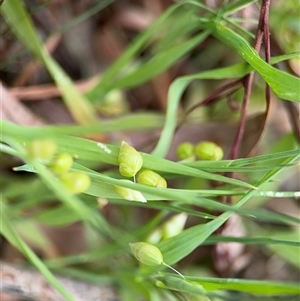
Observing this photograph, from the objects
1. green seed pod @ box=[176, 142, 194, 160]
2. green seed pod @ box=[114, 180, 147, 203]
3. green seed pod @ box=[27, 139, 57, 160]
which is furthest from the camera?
green seed pod @ box=[176, 142, 194, 160]

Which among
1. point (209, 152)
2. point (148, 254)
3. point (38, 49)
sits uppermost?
point (38, 49)

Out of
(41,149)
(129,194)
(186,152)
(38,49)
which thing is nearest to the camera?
(41,149)

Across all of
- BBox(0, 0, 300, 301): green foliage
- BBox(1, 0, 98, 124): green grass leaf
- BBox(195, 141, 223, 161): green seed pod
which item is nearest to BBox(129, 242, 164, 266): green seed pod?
BBox(0, 0, 300, 301): green foliage

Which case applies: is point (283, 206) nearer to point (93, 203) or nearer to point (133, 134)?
point (133, 134)

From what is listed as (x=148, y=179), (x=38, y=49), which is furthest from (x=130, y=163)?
(x=38, y=49)

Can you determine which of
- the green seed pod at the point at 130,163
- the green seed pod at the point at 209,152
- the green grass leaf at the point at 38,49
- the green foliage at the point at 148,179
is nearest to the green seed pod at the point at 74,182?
the green foliage at the point at 148,179

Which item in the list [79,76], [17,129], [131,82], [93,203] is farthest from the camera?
[79,76]

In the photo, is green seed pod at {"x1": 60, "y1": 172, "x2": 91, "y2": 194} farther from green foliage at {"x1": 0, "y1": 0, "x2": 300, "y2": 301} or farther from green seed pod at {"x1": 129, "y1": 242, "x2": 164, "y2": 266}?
green seed pod at {"x1": 129, "y1": 242, "x2": 164, "y2": 266}

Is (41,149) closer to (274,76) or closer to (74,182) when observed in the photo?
(74,182)

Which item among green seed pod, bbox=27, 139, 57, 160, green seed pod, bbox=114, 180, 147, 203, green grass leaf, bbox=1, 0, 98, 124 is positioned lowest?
green seed pod, bbox=27, 139, 57, 160

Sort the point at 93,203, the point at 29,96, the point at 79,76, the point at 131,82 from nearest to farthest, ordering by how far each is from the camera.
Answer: the point at 93,203 < the point at 131,82 < the point at 29,96 < the point at 79,76

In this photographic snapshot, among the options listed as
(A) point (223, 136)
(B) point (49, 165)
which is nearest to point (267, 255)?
(A) point (223, 136)
